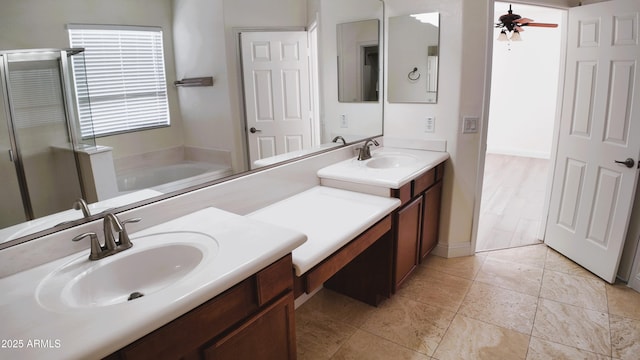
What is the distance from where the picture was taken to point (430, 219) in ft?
9.47

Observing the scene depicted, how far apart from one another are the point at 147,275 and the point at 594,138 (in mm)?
2952

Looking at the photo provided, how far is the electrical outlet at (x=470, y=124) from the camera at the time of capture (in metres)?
2.84

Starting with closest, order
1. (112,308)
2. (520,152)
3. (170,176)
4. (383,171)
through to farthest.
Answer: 1. (112,308)
2. (170,176)
3. (383,171)
4. (520,152)

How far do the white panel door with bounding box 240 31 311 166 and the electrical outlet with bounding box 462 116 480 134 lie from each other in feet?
3.96

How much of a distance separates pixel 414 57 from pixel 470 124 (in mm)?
665

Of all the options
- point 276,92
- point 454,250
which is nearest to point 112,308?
point 276,92

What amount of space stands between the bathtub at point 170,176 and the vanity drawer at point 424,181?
123cm

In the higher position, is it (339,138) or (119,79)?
(119,79)

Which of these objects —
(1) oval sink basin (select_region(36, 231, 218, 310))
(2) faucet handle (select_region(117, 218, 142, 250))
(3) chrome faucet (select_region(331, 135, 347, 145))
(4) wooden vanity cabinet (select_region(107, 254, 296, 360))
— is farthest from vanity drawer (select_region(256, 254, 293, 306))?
(3) chrome faucet (select_region(331, 135, 347, 145))

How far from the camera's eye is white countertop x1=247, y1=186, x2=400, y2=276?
155cm

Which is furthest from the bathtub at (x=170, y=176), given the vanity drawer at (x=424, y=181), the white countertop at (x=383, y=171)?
the vanity drawer at (x=424, y=181)

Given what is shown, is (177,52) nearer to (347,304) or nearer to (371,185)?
(371,185)

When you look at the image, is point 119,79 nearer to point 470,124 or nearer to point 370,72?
point 370,72

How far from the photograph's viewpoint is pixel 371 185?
89.7 inches
